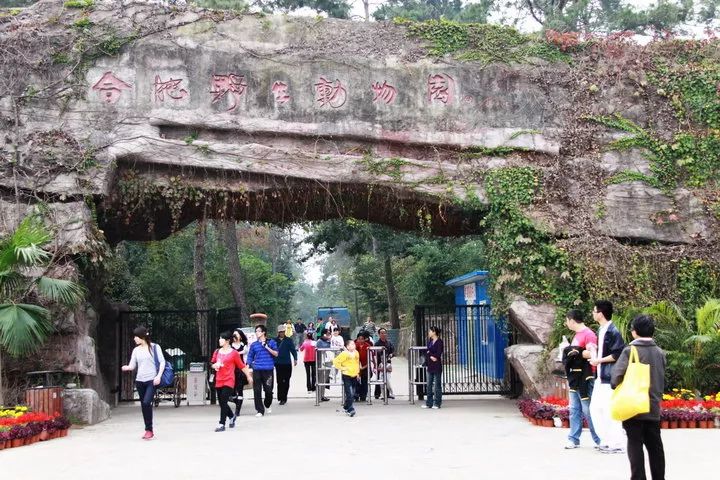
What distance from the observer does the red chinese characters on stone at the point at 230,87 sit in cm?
1312

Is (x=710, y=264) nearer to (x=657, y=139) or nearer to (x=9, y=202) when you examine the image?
(x=657, y=139)

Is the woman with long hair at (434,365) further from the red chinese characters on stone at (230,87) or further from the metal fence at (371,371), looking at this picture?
the red chinese characters on stone at (230,87)

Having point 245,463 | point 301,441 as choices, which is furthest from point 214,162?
point 245,463

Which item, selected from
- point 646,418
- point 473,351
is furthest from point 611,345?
point 473,351

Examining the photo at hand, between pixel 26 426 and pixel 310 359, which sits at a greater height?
pixel 310 359

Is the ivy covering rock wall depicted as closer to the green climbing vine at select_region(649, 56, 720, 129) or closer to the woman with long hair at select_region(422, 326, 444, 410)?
the green climbing vine at select_region(649, 56, 720, 129)

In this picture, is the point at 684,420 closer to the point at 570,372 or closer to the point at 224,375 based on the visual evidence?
the point at 570,372

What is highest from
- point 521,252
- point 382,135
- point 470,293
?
point 382,135

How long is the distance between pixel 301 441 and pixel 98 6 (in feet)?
26.1

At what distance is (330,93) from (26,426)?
6.78m

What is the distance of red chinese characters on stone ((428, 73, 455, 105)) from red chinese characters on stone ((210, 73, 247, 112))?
2.99 metres

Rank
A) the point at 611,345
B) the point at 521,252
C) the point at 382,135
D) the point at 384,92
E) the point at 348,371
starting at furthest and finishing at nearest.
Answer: the point at 384,92
the point at 382,135
the point at 521,252
the point at 348,371
the point at 611,345

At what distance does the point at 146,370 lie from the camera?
971cm

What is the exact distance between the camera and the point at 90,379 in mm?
12406
